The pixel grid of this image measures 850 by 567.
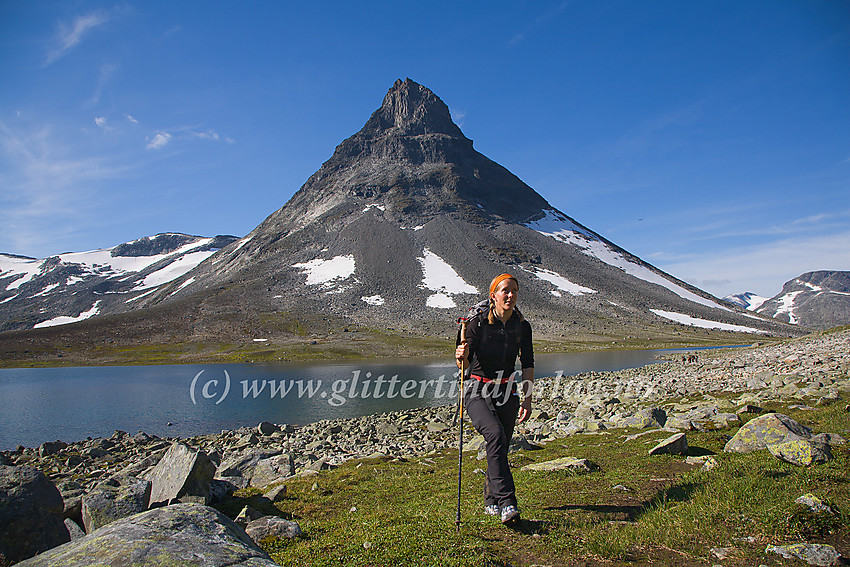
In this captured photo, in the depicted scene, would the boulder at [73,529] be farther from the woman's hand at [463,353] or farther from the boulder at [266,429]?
the boulder at [266,429]

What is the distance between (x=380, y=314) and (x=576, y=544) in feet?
493

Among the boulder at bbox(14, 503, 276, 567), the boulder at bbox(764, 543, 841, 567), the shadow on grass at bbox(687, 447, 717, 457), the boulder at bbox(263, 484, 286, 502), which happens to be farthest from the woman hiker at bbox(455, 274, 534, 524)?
the shadow on grass at bbox(687, 447, 717, 457)

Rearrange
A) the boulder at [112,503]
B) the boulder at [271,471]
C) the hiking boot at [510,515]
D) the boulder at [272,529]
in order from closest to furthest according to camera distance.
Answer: the hiking boot at [510,515]
the boulder at [272,529]
the boulder at [112,503]
the boulder at [271,471]

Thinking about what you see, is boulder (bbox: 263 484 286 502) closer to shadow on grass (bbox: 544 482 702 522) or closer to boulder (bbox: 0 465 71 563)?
boulder (bbox: 0 465 71 563)

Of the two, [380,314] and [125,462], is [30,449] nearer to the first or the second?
[125,462]

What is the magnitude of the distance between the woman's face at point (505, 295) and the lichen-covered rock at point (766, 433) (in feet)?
23.8

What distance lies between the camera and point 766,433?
10.3m

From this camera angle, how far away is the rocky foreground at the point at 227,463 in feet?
15.5

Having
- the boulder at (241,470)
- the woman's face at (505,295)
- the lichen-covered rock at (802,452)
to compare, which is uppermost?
the woman's face at (505,295)

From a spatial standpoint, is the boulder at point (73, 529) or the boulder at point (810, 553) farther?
the boulder at point (73, 529)

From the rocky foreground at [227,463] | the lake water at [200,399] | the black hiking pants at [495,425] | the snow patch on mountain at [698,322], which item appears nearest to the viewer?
the rocky foreground at [227,463]

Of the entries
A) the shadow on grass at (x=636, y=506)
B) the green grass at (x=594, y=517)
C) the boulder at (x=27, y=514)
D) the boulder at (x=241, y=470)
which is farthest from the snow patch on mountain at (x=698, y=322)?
the boulder at (x=27, y=514)

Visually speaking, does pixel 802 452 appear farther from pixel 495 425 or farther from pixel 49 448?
pixel 49 448

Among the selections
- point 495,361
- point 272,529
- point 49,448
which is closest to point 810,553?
point 495,361
